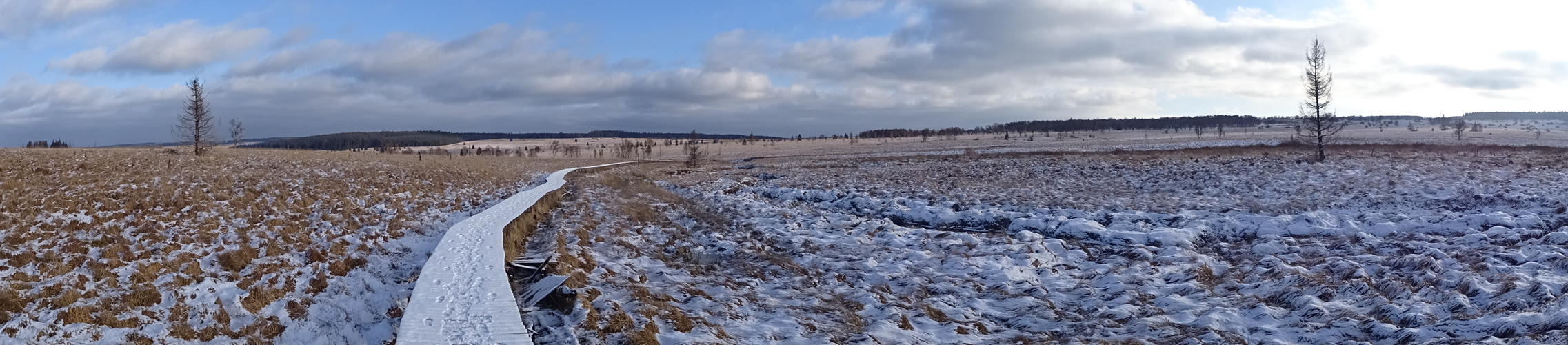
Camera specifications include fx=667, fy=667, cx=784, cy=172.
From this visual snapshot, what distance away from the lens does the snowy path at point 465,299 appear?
30.3 feet

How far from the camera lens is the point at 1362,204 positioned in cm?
1897

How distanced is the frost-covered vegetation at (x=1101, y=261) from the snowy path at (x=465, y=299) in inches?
29.6


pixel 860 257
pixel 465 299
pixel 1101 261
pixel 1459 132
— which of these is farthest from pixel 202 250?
pixel 1459 132

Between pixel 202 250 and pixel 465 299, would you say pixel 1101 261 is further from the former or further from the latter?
pixel 202 250

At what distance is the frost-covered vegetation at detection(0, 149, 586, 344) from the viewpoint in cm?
971

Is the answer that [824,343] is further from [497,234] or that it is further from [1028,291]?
[497,234]

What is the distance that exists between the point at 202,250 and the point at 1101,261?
19.0 meters

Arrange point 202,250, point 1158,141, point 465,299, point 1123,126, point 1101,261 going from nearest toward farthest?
point 465,299, point 202,250, point 1101,261, point 1158,141, point 1123,126

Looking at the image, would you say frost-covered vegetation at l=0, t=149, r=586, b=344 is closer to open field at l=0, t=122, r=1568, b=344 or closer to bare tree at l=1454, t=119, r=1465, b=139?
open field at l=0, t=122, r=1568, b=344

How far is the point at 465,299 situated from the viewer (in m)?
10.9

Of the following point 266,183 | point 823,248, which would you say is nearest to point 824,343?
point 823,248

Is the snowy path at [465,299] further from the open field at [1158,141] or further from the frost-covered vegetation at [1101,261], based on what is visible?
the open field at [1158,141]

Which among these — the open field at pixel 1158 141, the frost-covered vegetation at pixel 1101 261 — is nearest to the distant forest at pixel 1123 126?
the open field at pixel 1158 141

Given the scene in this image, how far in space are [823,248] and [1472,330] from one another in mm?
11488
